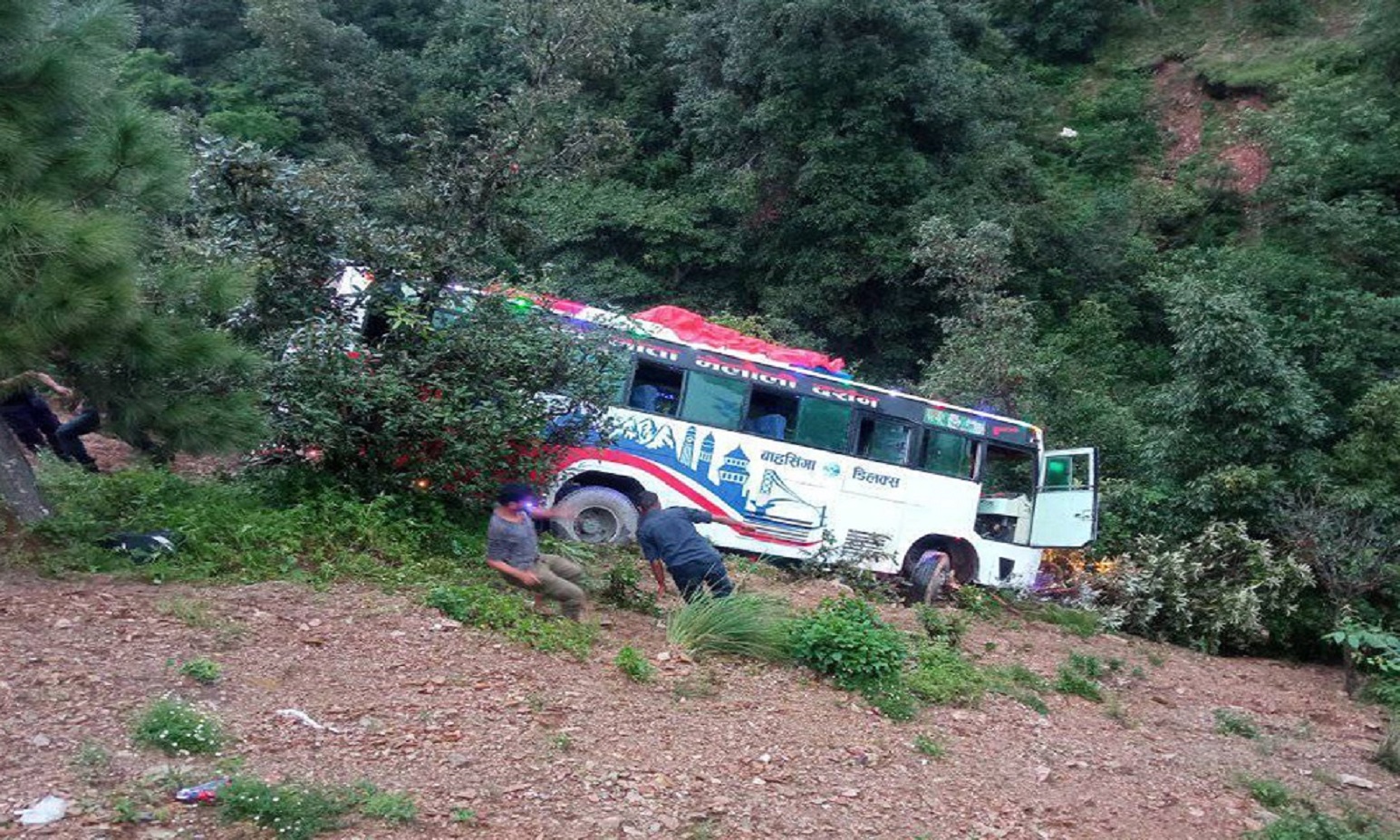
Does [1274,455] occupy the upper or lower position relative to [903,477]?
upper

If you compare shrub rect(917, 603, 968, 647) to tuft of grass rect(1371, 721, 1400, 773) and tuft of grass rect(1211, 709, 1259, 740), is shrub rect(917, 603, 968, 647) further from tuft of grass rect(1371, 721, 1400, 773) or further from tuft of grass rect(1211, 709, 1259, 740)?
tuft of grass rect(1371, 721, 1400, 773)

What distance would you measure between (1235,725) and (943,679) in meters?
2.50

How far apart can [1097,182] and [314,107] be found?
20127mm

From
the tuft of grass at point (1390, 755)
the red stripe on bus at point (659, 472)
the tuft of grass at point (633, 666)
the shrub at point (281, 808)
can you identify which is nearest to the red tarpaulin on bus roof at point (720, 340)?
the red stripe on bus at point (659, 472)

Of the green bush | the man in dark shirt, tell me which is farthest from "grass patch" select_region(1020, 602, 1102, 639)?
the green bush

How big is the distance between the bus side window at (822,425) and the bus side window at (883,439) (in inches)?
8.3

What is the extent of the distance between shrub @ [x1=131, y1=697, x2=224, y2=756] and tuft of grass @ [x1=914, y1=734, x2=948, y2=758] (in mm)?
3616

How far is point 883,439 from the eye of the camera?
1162cm

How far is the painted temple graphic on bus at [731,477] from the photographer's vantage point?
418 inches

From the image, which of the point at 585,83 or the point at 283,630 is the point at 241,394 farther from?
the point at 585,83

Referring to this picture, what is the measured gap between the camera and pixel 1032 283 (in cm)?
2220

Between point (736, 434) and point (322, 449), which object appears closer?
point (322, 449)

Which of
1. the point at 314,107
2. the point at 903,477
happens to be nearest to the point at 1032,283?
the point at 903,477

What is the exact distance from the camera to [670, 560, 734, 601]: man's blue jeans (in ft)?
23.4
